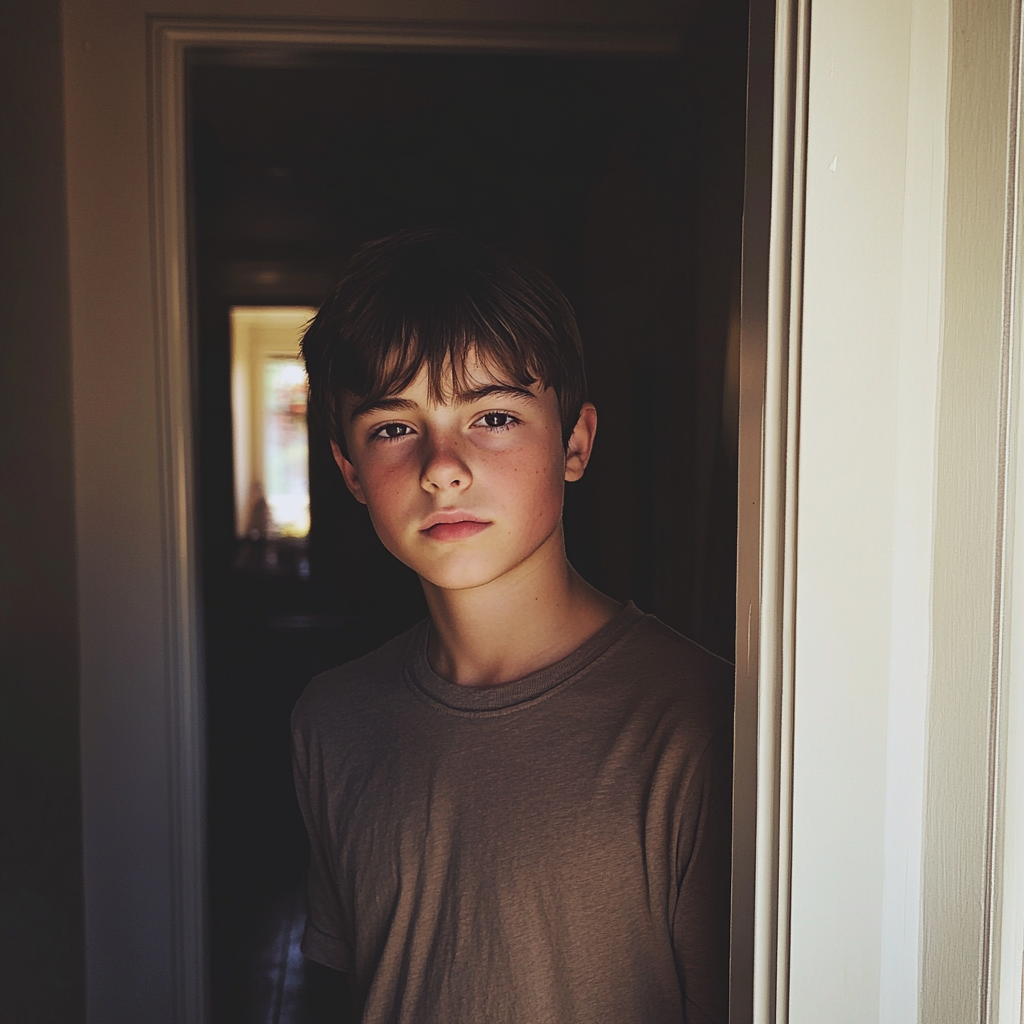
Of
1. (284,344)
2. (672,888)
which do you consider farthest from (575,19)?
(672,888)

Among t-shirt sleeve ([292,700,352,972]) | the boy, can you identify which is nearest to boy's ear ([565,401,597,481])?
the boy

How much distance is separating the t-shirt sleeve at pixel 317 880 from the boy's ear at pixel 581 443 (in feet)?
1.74

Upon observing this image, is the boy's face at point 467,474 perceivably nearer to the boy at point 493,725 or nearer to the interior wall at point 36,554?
the boy at point 493,725

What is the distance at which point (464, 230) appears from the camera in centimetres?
114

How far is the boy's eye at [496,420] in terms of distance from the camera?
1.01m

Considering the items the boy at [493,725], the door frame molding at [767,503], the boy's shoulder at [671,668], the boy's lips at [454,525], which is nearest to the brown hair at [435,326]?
the boy at [493,725]

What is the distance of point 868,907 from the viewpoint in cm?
60

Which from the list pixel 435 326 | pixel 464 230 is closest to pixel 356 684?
pixel 435 326

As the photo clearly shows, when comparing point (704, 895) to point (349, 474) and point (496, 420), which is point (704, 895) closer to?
point (496, 420)

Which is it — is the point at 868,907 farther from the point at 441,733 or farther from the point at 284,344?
the point at 284,344

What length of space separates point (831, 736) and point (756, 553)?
141 mm

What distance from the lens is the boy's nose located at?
1000 millimetres

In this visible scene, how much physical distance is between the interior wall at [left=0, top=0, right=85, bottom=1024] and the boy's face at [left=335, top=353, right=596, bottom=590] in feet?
1.41

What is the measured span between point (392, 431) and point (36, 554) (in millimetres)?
511
